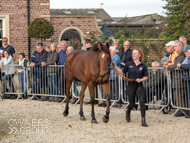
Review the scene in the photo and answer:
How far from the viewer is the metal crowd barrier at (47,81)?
11.2 metres

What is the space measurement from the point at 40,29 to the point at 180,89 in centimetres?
1039

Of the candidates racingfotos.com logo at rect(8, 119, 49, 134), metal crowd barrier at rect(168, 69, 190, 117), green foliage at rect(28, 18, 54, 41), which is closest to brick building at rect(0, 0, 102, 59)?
green foliage at rect(28, 18, 54, 41)

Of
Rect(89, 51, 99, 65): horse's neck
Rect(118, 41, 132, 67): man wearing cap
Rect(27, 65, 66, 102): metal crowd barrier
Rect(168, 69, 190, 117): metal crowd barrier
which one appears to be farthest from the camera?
Rect(27, 65, 66, 102): metal crowd barrier

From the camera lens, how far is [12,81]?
40.9 ft

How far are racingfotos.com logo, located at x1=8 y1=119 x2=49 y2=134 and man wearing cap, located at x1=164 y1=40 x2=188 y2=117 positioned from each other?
11.2 ft

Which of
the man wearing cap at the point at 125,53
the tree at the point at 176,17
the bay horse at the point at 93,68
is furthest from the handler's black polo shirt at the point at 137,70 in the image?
the tree at the point at 176,17

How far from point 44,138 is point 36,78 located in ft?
18.7

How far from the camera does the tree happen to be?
53.4 ft

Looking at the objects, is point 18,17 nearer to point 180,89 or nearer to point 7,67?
point 7,67

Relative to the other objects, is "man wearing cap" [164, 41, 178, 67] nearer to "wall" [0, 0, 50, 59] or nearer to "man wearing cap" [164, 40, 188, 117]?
"man wearing cap" [164, 40, 188, 117]

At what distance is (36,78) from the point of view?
11.8 metres

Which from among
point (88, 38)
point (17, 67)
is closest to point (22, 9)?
point (88, 38)

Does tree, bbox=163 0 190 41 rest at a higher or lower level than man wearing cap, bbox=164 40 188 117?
higher

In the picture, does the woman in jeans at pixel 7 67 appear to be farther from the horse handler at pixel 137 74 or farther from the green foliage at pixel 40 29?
the horse handler at pixel 137 74
